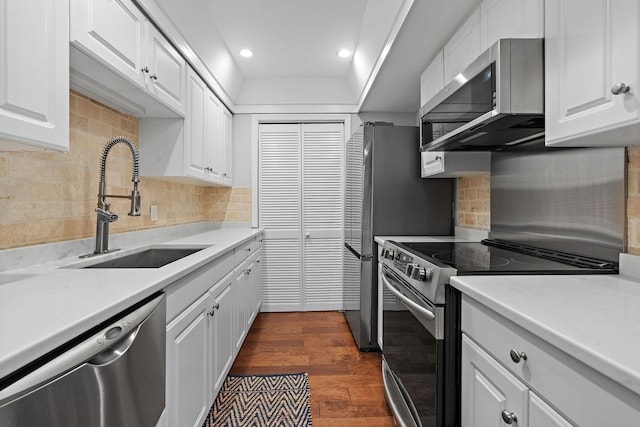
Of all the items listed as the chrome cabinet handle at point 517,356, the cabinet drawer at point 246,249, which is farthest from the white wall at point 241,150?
the chrome cabinet handle at point 517,356

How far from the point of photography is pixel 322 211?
378 centimetres

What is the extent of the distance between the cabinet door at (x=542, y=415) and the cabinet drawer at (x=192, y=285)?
3.73 ft

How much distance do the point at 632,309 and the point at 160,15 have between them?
7.59 feet

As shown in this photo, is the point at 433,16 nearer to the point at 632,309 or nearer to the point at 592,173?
the point at 592,173

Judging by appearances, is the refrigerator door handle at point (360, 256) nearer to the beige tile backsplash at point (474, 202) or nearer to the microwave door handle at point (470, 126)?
the beige tile backsplash at point (474, 202)

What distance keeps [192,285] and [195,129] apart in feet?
4.66

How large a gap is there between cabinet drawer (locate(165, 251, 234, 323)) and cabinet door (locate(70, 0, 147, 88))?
0.95m

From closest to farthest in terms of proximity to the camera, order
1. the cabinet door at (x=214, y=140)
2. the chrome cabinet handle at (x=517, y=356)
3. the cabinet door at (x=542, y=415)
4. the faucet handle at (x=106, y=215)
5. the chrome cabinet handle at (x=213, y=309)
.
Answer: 1. the cabinet door at (x=542, y=415)
2. the chrome cabinet handle at (x=517, y=356)
3. the faucet handle at (x=106, y=215)
4. the chrome cabinet handle at (x=213, y=309)
5. the cabinet door at (x=214, y=140)

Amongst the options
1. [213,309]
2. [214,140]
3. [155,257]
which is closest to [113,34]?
[155,257]

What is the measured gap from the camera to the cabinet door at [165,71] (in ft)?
5.91

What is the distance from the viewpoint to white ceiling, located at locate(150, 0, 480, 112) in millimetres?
1913

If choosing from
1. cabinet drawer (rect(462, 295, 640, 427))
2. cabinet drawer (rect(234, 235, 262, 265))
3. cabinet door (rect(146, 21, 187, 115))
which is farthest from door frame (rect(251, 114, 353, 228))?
cabinet drawer (rect(462, 295, 640, 427))

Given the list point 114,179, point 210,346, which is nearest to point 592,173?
point 210,346

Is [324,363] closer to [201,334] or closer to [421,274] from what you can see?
[201,334]
